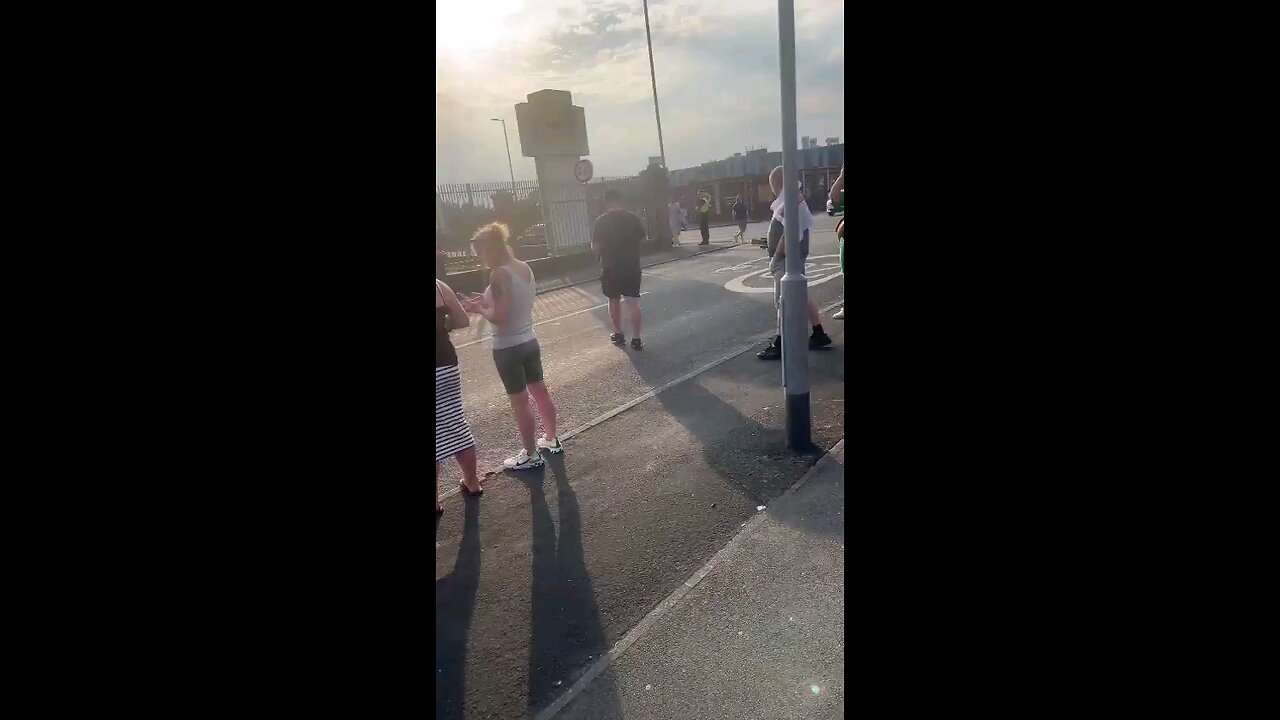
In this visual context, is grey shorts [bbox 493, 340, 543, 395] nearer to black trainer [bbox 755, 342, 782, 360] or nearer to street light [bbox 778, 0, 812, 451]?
street light [bbox 778, 0, 812, 451]

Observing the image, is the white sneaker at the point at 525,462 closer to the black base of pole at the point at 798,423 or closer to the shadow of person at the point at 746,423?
the shadow of person at the point at 746,423

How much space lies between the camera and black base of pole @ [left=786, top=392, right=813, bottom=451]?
3.89m

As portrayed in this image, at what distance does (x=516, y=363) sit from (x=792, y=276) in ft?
5.95

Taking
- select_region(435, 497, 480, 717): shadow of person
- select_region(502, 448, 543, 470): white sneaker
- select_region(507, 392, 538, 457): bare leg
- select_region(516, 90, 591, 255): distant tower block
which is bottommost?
select_region(435, 497, 480, 717): shadow of person

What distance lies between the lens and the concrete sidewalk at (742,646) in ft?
6.62

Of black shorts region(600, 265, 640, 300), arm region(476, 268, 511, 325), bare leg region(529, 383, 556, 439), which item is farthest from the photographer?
A: black shorts region(600, 265, 640, 300)

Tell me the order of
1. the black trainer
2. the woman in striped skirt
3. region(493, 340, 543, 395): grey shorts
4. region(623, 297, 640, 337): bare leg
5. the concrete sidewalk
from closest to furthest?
the concrete sidewalk < the woman in striped skirt < region(493, 340, 543, 395): grey shorts < the black trainer < region(623, 297, 640, 337): bare leg

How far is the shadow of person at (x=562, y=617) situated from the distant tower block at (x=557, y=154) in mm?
13977

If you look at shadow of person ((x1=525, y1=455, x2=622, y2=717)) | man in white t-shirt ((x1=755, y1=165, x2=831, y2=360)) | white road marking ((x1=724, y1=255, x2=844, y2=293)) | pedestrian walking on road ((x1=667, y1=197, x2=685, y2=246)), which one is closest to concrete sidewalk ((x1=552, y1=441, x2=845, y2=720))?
shadow of person ((x1=525, y1=455, x2=622, y2=717))

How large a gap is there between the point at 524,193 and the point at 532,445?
13972mm

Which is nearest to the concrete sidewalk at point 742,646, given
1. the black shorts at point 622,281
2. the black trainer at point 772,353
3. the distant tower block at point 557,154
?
the black trainer at point 772,353
